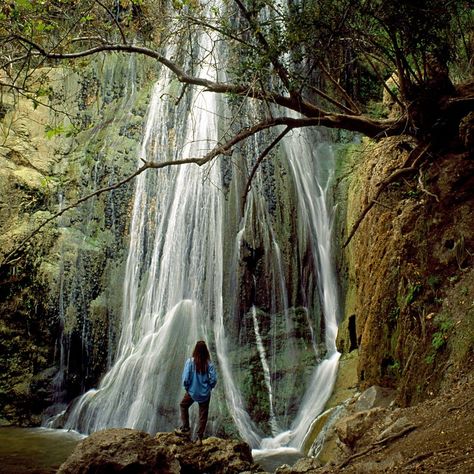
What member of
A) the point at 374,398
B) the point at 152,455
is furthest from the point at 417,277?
the point at 152,455

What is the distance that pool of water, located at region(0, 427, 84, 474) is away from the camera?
7.82 m

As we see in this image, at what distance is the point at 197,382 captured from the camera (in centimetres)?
673

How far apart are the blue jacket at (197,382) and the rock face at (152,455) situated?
0.56 meters

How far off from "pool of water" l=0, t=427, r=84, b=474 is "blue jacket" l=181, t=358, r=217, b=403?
2.68 m

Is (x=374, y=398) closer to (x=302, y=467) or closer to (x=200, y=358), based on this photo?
(x=302, y=467)

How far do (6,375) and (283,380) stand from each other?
7305 mm

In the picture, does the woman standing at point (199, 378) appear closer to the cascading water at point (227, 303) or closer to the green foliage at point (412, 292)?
the green foliage at point (412, 292)

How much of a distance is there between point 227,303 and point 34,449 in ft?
16.0

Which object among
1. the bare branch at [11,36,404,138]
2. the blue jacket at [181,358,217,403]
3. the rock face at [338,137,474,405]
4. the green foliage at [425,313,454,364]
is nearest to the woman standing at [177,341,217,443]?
the blue jacket at [181,358,217,403]

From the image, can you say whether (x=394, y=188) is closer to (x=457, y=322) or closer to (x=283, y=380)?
(x=457, y=322)

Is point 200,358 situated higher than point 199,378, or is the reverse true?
point 200,358

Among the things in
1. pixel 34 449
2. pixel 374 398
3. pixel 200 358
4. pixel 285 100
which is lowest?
pixel 34 449

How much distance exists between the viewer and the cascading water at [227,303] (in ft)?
33.4

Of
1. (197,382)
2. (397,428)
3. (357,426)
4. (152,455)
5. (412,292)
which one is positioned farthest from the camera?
(197,382)
